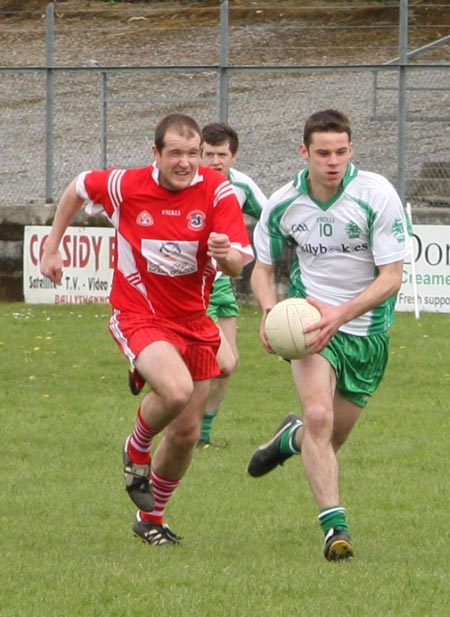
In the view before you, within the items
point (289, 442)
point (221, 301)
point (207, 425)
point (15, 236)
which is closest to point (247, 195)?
point (221, 301)

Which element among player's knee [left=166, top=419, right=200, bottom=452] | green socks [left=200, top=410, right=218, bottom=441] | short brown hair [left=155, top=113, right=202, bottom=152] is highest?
short brown hair [left=155, top=113, right=202, bottom=152]

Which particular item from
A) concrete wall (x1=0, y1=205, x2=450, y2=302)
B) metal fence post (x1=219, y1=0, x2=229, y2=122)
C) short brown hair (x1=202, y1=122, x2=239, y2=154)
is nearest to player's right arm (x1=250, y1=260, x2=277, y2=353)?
short brown hair (x1=202, y1=122, x2=239, y2=154)

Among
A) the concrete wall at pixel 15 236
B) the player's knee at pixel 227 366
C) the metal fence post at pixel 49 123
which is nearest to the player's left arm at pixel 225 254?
the player's knee at pixel 227 366

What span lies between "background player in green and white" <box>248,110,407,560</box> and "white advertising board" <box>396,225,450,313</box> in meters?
10.4

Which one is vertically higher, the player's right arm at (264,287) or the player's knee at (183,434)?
the player's right arm at (264,287)

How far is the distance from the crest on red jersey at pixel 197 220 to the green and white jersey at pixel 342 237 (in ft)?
1.20

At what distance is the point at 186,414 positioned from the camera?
301 inches

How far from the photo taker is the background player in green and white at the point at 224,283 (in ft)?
34.7

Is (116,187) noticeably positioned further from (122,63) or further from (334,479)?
(122,63)

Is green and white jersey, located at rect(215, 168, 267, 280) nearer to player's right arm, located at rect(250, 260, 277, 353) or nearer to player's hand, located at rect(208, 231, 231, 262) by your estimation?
player's right arm, located at rect(250, 260, 277, 353)

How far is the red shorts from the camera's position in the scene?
7.55 meters

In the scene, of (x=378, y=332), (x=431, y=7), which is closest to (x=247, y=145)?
(x=431, y=7)

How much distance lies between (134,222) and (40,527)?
1.68 m

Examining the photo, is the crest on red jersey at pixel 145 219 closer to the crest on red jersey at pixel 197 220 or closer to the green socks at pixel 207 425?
the crest on red jersey at pixel 197 220
